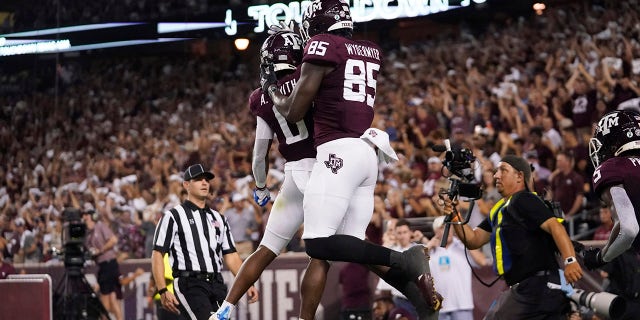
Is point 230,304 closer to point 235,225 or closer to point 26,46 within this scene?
point 235,225

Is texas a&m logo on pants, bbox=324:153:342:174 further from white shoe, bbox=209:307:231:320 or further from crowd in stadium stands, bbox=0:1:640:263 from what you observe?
crowd in stadium stands, bbox=0:1:640:263

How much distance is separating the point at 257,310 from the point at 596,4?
5911 mm

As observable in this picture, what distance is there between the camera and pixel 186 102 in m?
16.2

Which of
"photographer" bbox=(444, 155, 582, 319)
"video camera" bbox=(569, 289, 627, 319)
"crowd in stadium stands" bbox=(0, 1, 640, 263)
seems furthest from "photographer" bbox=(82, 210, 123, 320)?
Answer: "video camera" bbox=(569, 289, 627, 319)

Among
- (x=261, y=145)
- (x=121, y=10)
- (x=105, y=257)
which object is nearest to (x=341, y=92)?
(x=261, y=145)

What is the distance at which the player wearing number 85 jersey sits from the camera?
4.78 m

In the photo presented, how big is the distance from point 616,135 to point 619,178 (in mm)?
275

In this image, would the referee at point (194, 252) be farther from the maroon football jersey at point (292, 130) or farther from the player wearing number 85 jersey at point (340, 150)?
the player wearing number 85 jersey at point (340, 150)

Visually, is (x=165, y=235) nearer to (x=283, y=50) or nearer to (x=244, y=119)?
(x=283, y=50)

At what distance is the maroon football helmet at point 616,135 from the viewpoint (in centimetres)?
521

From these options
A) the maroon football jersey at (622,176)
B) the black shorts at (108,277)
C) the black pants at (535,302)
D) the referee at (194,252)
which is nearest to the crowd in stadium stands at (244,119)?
the black shorts at (108,277)

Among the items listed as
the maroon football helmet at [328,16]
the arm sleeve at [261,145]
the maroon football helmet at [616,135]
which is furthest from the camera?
the arm sleeve at [261,145]

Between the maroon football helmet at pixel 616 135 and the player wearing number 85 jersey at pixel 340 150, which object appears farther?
the maroon football helmet at pixel 616 135

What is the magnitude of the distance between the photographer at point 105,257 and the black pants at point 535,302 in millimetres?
6836
